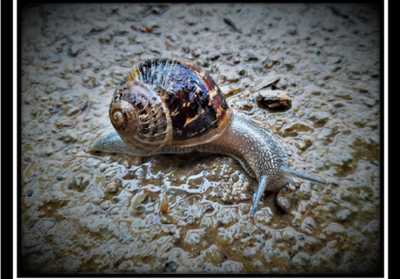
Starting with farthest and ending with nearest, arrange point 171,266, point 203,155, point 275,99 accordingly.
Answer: point 275,99 → point 203,155 → point 171,266

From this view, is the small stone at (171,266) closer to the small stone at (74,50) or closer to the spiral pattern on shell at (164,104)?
the spiral pattern on shell at (164,104)

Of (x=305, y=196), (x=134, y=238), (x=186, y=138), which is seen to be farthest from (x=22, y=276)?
(x=305, y=196)

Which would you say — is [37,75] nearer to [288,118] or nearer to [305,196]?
[288,118]

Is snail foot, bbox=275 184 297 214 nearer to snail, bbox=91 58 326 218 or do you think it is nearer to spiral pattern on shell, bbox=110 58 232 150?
snail, bbox=91 58 326 218

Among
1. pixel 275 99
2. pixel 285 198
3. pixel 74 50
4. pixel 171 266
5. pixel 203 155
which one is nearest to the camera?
pixel 171 266

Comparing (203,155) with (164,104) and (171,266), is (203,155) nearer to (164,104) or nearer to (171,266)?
(164,104)

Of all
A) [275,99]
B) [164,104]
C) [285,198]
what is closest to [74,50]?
[164,104]

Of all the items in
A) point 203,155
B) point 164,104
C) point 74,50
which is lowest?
point 203,155

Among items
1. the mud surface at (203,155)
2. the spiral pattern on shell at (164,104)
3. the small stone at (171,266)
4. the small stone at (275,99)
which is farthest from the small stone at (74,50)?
the small stone at (171,266)
